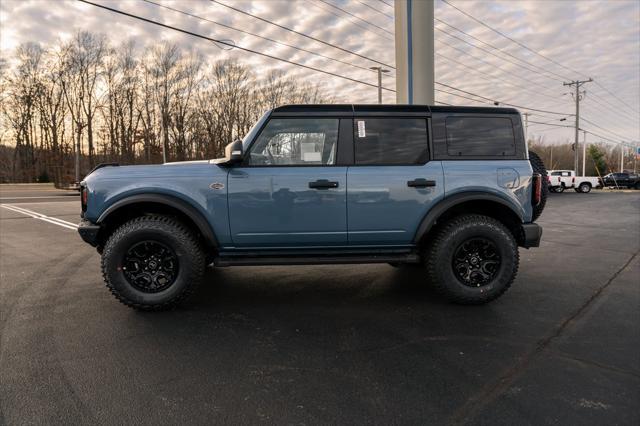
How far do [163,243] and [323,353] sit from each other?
6.27ft

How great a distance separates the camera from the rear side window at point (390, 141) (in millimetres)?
3988

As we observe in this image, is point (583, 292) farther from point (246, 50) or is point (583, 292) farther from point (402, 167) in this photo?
point (246, 50)

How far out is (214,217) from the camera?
3.84 m

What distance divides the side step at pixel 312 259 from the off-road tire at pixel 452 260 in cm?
23

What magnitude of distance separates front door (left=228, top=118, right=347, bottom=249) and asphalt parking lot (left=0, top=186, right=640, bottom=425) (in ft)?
2.49

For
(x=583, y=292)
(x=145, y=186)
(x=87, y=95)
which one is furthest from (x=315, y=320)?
(x=87, y=95)

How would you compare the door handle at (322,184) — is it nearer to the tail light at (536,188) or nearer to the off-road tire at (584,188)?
the tail light at (536,188)

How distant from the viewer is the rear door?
3.89 m

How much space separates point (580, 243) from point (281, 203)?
680cm

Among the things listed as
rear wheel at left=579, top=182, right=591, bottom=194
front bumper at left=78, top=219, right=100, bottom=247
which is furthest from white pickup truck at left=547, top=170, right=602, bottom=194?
front bumper at left=78, top=219, right=100, bottom=247

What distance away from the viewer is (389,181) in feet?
12.8

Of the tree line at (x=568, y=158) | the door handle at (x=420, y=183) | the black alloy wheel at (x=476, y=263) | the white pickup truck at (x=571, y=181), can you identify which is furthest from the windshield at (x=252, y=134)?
the tree line at (x=568, y=158)

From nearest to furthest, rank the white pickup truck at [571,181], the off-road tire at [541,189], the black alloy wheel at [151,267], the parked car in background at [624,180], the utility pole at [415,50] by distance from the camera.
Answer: the black alloy wheel at [151,267] → the off-road tire at [541,189] → the utility pole at [415,50] → the white pickup truck at [571,181] → the parked car in background at [624,180]

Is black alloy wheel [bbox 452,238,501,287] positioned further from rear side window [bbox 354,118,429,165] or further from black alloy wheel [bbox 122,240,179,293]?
black alloy wheel [bbox 122,240,179,293]
